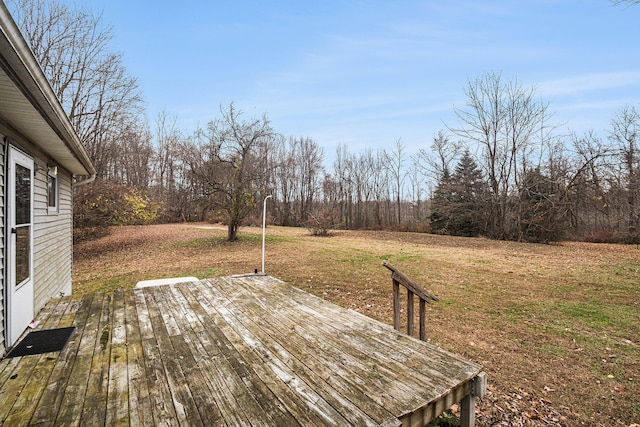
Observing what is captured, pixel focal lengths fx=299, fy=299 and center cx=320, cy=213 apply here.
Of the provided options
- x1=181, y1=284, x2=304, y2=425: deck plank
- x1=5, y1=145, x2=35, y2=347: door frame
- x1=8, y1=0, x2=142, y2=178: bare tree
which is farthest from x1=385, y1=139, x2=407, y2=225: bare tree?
x1=5, y1=145, x2=35, y2=347: door frame

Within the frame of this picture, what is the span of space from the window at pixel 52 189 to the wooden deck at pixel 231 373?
2140 mm

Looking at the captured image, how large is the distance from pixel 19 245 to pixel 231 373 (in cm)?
278

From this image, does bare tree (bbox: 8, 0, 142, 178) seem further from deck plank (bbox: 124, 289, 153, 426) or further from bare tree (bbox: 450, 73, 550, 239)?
bare tree (bbox: 450, 73, 550, 239)

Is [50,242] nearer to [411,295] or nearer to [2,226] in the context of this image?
[2,226]

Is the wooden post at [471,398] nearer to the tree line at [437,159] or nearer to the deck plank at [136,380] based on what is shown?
the deck plank at [136,380]

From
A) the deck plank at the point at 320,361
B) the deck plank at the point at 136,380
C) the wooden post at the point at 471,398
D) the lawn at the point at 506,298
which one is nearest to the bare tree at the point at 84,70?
the lawn at the point at 506,298

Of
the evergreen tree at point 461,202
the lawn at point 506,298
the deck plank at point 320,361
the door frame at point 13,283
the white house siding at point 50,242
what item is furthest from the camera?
the evergreen tree at point 461,202

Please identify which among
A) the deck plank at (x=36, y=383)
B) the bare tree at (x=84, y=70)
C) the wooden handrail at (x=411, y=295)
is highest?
the bare tree at (x=84, y=70)

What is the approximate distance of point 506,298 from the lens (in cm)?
575

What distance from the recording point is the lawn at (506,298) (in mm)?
2826

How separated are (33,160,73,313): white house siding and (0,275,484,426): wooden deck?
2.19ft

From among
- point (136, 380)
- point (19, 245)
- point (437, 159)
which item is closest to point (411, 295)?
point (136, 380)

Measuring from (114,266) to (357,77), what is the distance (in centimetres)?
1641

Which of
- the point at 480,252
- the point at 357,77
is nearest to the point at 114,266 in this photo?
the point at 480,252
